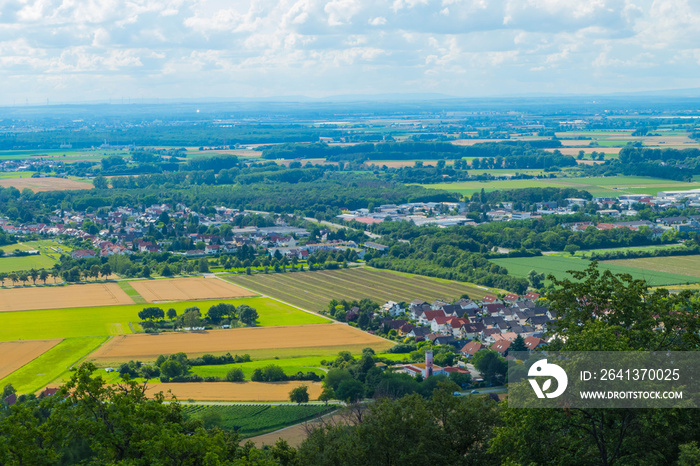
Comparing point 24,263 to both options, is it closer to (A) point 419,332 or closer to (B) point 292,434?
(A) point 419,332

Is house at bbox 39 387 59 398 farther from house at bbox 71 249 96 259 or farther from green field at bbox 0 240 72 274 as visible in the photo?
house at bbox 71 249 96 259

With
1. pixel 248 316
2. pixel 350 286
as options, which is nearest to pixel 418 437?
pixel 248 316

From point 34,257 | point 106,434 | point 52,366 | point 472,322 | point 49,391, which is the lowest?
point 34,257

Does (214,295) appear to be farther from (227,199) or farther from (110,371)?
(227,199)

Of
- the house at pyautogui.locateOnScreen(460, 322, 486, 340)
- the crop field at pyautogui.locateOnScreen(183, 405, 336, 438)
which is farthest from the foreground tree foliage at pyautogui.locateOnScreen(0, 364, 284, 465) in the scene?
the house at pyautogui.locateOnScreen(460, 322, 486, 340)

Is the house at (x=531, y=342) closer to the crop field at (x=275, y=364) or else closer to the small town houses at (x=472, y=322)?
the small town houses at (x=472, y=322)

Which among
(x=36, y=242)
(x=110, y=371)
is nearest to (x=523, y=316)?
(x=110, y=371)
